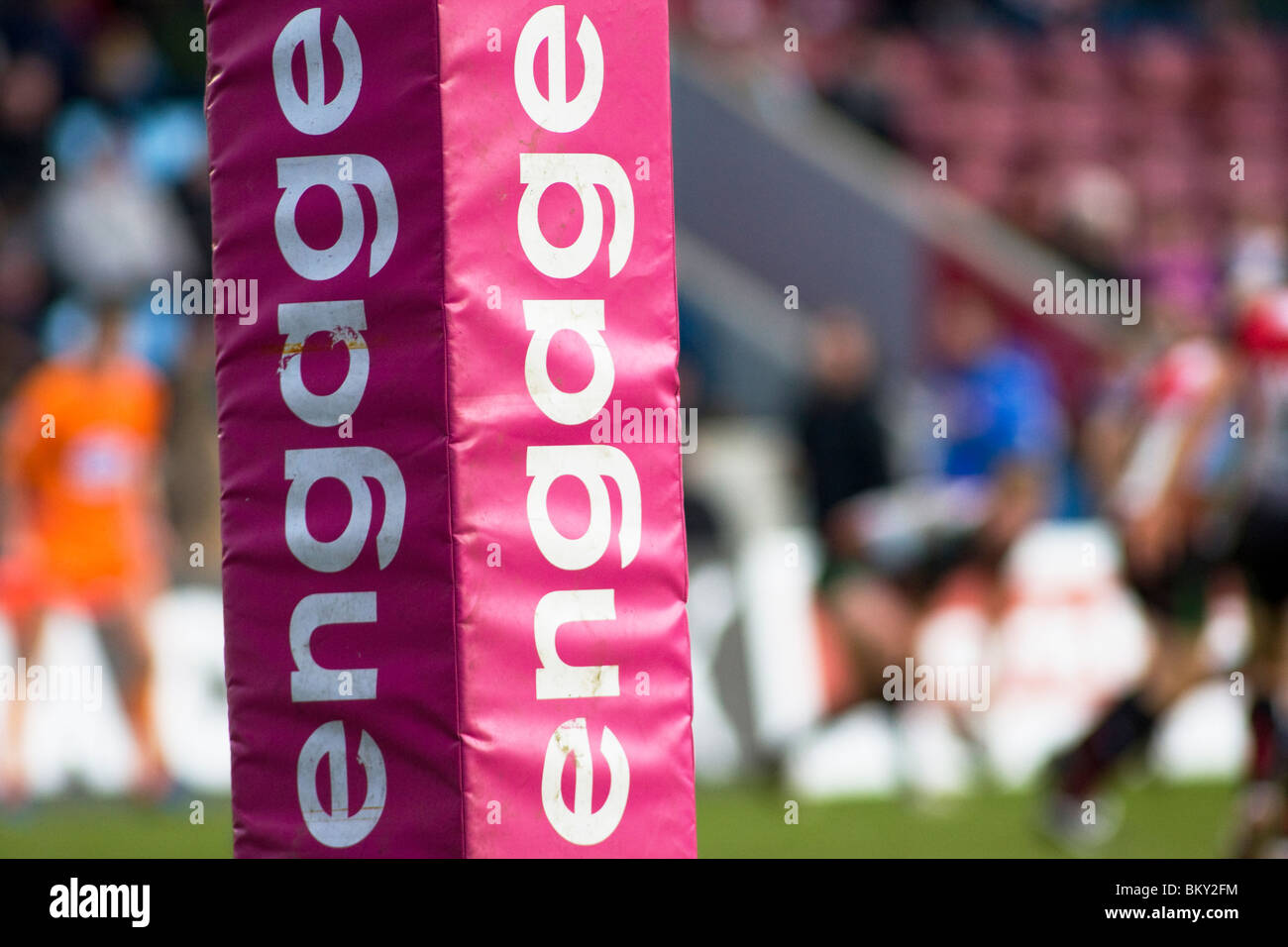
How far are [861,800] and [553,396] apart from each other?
5950mm

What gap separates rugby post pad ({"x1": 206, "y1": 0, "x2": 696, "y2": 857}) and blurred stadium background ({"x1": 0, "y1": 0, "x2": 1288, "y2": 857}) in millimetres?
3513

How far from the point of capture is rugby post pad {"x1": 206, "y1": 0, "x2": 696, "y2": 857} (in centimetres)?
364

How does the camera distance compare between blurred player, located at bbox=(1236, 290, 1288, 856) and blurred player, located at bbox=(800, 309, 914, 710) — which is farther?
blurred player, located at bbox=(800, 309, 914, 710)

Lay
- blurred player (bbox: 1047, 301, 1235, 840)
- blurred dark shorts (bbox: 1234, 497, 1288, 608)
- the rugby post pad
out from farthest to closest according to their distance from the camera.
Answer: blurred player (bbox: 1047, 301, 1235, 840), blurred dark shorts (bbox: 1234, 497, 1288, 608), the rugby post pad

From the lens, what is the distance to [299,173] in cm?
379

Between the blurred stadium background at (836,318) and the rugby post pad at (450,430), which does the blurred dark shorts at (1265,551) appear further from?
the rugby post pad at (450,430)

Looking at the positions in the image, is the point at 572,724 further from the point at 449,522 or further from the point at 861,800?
the point at 861,800

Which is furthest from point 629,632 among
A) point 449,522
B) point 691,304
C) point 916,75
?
point 916,75
